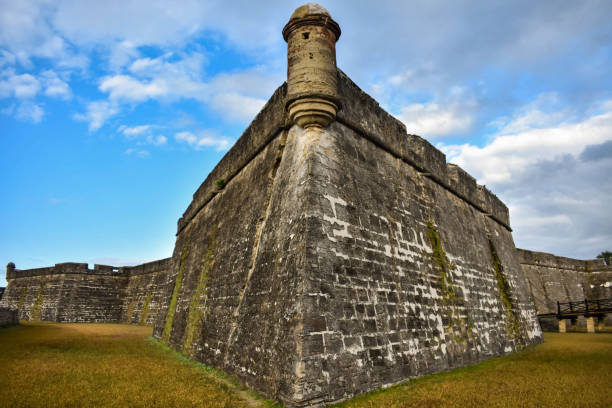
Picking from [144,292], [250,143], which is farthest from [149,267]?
[250,143]

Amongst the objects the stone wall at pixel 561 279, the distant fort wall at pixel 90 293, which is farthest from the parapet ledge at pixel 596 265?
the distant fort wall at pixel 90 293

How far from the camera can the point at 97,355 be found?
26.9 feet

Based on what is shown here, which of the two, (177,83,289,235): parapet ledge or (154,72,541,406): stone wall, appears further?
(177,83,289,235): parapet ledge

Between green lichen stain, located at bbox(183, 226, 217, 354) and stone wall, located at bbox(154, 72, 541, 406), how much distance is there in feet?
0.21

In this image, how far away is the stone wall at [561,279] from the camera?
23359 mm

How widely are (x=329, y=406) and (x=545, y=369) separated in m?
5.19

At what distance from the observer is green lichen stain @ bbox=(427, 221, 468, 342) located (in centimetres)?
804

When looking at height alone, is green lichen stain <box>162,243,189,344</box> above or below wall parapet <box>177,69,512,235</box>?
below

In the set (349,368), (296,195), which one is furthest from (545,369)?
(296,195)

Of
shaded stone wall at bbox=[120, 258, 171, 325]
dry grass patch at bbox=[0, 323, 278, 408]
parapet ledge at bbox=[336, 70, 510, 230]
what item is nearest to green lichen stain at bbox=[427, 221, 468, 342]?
parapet ledge at bbox=[336, 70, 510, 230]

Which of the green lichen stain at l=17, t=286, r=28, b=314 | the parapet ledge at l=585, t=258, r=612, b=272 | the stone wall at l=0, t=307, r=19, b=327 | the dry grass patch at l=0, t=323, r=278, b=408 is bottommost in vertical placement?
the dry grass patch at l=0, t=323, r=278, b=408

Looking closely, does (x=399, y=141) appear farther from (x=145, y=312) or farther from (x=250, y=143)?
(x=145, y=312)

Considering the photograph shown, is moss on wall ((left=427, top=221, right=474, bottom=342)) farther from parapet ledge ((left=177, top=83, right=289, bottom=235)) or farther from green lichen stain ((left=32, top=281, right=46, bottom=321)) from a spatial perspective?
green lichen stain ((left=32, top=281, right=46, bottom=321))

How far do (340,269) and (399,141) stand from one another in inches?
199
